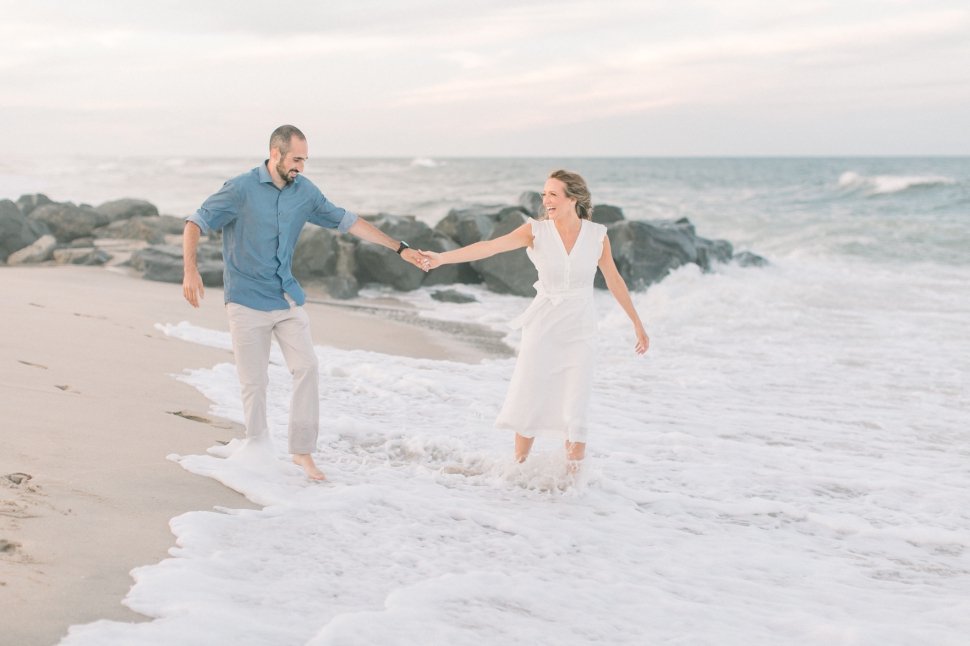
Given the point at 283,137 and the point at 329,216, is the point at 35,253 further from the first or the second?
A: the point at 283,137

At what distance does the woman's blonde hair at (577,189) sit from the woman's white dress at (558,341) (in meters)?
0.09

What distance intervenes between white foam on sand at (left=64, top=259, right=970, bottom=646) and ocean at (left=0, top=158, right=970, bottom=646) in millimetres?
18

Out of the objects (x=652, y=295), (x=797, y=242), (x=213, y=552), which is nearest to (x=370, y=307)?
(x=652, y=295)

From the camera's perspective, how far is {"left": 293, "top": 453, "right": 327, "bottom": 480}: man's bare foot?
5.43 metres

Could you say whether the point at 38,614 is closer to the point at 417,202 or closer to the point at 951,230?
the point at 951,230

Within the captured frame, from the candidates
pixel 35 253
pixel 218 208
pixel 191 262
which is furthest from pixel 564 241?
pixel 35 253

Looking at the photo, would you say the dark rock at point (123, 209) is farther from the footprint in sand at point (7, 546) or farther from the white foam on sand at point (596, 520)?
the footprint in sand at point (7, 546)

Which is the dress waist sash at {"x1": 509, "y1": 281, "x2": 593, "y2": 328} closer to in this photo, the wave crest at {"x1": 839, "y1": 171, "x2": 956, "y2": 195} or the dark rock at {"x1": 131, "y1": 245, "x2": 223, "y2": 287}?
the dark rock at {"x1": 131, "y1": 245, "x2": 223, "y2": 287}

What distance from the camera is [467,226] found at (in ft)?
61.9

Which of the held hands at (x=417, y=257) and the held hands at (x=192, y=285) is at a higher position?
the held hands at (x=417, y=257)

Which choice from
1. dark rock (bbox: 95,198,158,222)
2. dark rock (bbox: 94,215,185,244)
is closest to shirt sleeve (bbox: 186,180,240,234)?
dark rock (bbox: 94,215,185,244)

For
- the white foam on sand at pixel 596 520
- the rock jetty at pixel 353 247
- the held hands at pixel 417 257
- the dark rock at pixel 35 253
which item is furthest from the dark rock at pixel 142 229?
the held hands at pixel 417 257

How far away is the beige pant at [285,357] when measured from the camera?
5.30 m

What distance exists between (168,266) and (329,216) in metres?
9.37
